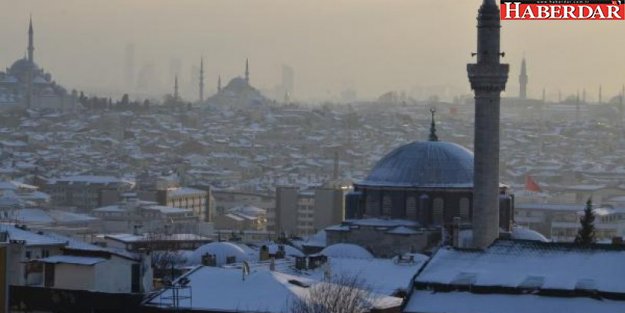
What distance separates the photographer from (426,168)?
143 ft

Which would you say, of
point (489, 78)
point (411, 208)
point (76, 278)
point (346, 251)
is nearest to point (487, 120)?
point (489, 78)

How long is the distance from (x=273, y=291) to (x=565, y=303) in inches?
162

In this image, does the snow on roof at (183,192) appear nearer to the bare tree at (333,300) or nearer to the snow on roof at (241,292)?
the snow on roof at (241,292)

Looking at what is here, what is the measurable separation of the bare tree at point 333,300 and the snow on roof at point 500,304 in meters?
0.90

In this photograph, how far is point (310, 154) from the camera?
175000 millimetres

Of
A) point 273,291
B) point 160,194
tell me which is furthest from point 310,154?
point 273,291

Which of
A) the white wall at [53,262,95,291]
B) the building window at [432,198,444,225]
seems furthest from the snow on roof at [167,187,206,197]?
the white wall at [53,262,95,291]

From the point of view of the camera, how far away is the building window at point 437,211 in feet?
140

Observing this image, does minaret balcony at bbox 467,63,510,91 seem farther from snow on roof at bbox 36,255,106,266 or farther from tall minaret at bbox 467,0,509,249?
snow on roof at bbox 36,255,106,266

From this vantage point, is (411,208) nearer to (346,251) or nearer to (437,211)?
(437,211)

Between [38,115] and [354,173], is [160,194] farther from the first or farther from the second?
[38,115]

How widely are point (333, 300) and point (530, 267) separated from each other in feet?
7.07

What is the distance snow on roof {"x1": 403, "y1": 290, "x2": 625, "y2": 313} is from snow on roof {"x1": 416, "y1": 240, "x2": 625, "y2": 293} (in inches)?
7.1

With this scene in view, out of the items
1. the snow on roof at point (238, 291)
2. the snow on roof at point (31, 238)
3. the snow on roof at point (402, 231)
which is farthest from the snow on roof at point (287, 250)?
the snow on roof at point (238, 291)
